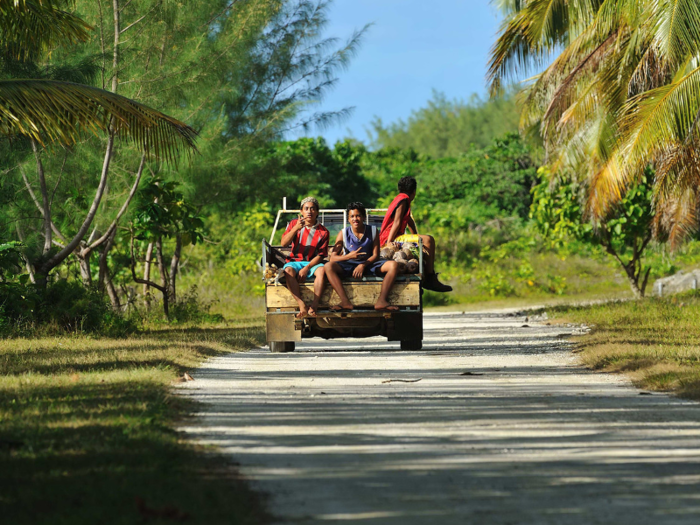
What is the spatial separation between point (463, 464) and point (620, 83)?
12.7m

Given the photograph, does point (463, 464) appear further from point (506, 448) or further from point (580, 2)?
point (580, 2)

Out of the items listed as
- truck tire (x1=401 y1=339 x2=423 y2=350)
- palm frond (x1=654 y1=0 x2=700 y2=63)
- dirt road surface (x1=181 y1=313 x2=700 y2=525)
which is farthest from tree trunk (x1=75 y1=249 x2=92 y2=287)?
palm frond (x1=654 y1=0 x2=700 y2=63)

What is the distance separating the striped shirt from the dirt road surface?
217 centimetres

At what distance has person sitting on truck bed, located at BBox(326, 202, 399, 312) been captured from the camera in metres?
11.5

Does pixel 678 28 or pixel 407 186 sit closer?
pixel 407 186

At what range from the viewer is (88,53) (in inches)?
600

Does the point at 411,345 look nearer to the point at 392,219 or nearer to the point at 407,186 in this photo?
the point at 392,219

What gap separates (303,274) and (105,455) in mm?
6398

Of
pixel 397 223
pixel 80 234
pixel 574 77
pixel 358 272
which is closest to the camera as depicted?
pixel 358 272

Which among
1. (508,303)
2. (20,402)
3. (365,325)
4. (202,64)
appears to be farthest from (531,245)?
(20,402)

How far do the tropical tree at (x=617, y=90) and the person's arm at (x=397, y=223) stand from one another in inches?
140

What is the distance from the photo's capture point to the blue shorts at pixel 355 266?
11.7 meters

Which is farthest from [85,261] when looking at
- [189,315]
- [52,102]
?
[52,102]

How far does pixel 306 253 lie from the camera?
476 inches
